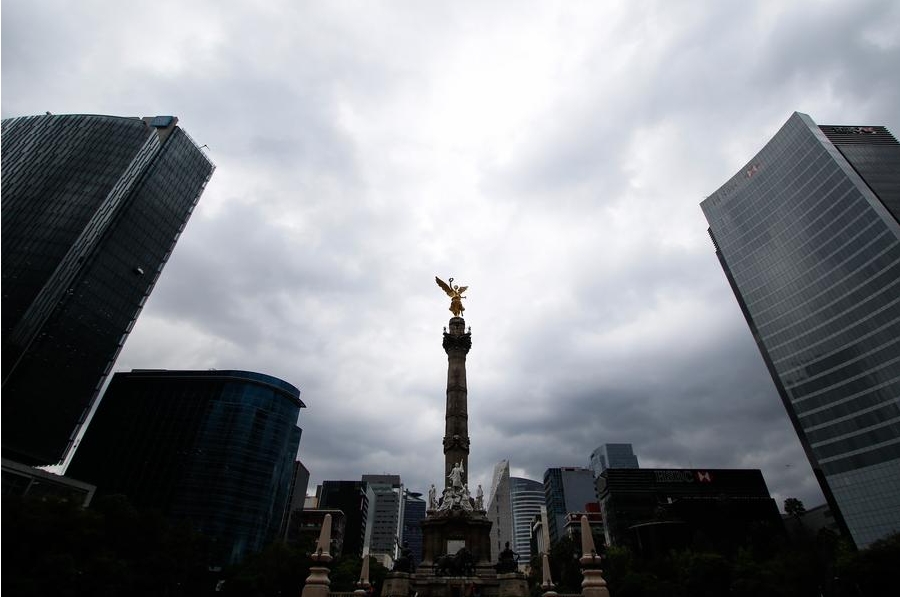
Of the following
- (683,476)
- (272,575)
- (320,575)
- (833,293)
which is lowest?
(320,575)

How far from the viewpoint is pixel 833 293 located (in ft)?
230

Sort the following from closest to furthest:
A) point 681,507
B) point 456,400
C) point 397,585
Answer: point 397,585 → point 456,400 → point 681,507

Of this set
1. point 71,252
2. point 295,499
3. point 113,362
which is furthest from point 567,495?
point 71,252

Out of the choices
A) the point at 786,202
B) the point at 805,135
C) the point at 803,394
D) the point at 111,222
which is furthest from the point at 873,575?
the point at 111,222

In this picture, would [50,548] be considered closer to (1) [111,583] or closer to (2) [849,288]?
A: (1) [111,583]

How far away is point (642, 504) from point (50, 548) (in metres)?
98.7

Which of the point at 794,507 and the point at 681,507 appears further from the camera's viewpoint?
the point at 681,507

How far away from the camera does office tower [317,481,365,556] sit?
122625 mm

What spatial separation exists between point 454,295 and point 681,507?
76.4 meters

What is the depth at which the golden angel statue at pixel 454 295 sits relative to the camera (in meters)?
47.2

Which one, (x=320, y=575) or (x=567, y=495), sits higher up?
(x=567, y=495)

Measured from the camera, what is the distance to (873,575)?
34.2 m

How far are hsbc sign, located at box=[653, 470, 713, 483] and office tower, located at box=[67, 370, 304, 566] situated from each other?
82.1 meters

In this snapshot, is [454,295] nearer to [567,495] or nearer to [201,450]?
[201,450]
